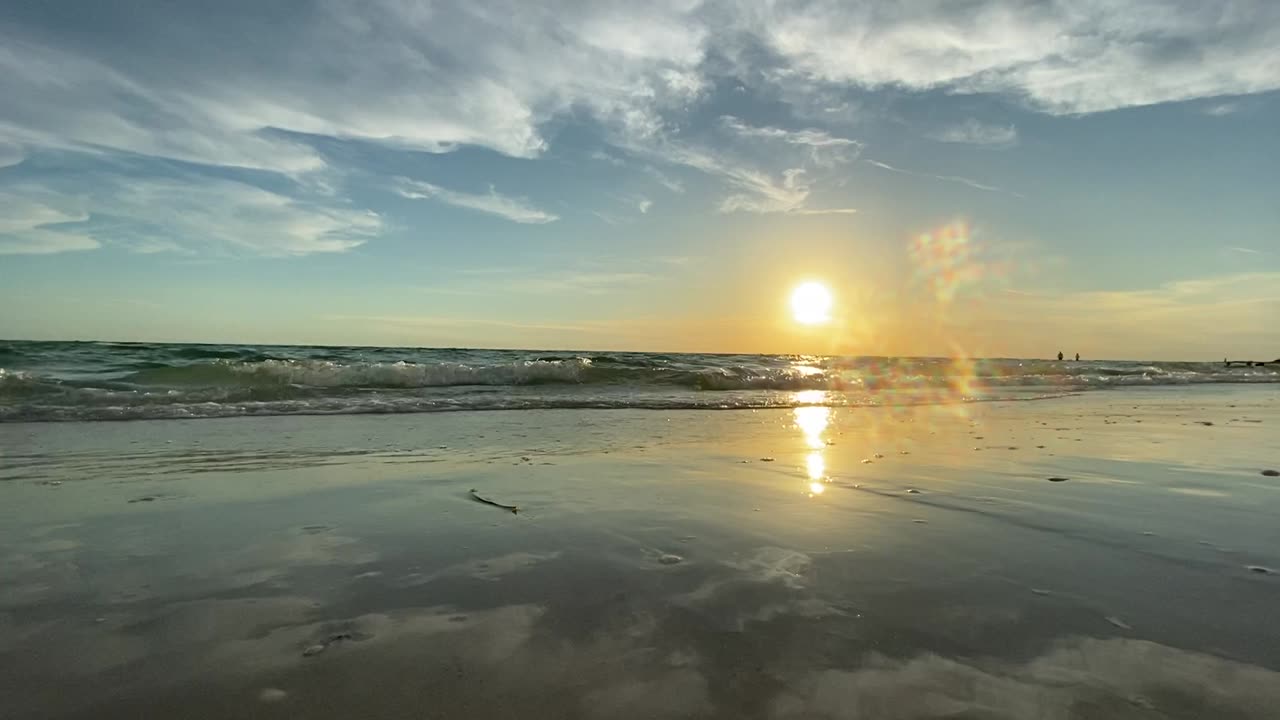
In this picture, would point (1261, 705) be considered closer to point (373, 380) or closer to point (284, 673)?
point (284, 673)

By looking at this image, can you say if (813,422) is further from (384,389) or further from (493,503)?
(384,389)

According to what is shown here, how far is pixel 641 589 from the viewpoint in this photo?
2.24 metres

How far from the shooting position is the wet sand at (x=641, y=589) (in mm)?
1544

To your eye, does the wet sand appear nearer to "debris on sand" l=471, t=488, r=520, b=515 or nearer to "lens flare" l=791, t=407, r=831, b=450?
"debris on sand" l=471, t=488, r=520, b=515

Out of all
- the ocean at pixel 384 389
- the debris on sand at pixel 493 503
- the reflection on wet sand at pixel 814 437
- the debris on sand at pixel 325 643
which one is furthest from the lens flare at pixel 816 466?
the ocean at pixel 384 389

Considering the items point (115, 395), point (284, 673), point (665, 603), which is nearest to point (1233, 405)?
point (665, 603)

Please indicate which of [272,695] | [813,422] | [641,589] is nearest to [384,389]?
[813,422]

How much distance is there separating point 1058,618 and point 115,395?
11.3 meters

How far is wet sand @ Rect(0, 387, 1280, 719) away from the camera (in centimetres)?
154

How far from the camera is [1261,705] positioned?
1.45m

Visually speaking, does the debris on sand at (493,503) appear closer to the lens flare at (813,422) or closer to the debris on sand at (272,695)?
the debris on sand at (272,695)

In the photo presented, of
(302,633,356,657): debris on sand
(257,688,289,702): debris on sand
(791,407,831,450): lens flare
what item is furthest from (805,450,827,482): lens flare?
(257,688,289,702): debris on sand

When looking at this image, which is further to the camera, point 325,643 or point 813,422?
point 813,422

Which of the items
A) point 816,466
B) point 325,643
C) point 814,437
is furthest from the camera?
point 814,437
